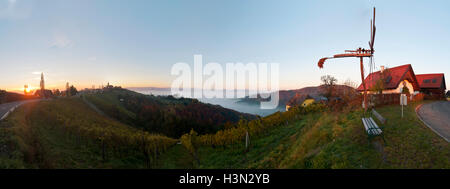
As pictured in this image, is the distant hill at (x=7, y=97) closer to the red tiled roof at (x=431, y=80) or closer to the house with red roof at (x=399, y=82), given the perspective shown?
the house with red roof at (x=399, y=82)

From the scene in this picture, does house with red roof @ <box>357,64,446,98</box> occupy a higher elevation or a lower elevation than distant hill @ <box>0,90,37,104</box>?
higher

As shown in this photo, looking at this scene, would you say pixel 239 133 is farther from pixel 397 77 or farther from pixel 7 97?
pixel 7 97

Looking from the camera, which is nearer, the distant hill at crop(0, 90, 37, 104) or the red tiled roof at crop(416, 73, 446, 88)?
the distant hill at crop(0, 90, 37, 104)

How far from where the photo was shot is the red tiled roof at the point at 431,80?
113 ft

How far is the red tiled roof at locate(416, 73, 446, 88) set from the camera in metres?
34.5

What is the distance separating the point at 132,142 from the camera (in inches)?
716

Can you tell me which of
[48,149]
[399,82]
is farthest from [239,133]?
[399,82]

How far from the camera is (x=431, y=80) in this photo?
35906mm

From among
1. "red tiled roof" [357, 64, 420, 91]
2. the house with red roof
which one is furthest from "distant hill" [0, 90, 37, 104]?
"red tiled roof" [357, 64, 420, 91]

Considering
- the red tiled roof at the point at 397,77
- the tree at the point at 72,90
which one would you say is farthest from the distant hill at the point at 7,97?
the red tiled roof at the point at 397,77

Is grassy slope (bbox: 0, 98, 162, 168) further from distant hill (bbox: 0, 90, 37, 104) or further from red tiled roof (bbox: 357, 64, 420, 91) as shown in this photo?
red tiled roof (bbox: 357, 64, 420, 91)
